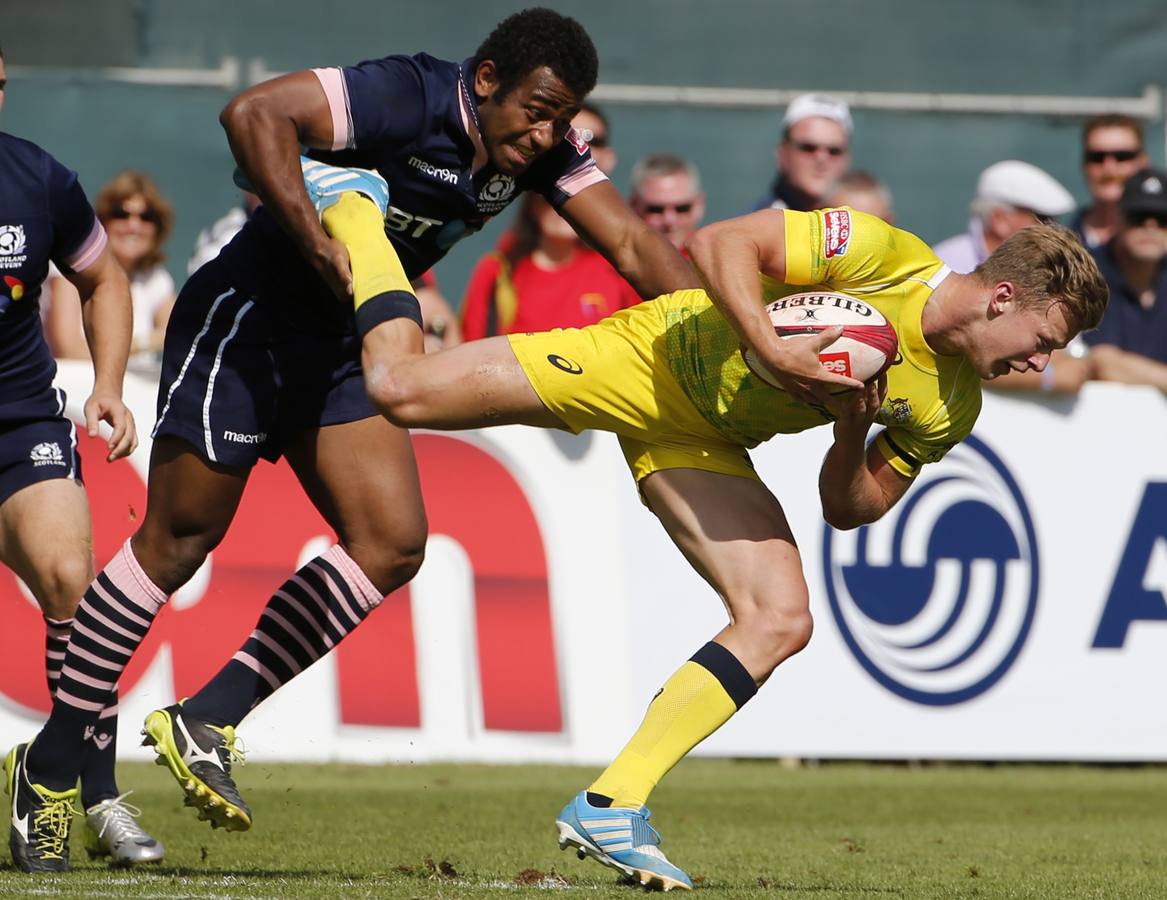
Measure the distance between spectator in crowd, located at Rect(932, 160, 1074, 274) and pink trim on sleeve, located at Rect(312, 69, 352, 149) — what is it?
16.8 ft

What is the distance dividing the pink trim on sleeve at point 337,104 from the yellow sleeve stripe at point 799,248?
51.2 inches

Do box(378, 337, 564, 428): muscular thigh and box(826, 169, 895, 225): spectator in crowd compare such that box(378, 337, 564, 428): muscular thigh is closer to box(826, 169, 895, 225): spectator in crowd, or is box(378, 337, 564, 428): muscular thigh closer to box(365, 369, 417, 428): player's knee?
box(365, 369, 417, 428): player's knee

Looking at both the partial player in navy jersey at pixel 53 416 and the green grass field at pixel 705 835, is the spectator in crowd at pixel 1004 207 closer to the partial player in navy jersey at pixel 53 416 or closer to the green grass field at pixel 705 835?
the green grass field at pixel 705 835

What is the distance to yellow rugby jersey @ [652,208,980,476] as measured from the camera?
217 inches

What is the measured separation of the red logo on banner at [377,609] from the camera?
900 centimetres

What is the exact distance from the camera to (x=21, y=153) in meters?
6.23

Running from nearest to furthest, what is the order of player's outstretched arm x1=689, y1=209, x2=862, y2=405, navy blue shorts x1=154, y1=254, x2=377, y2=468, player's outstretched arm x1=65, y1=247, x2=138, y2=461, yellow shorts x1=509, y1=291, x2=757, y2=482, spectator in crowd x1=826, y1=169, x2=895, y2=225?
player's outstretched arm x1=689, y1=209, x2=862, y2=405 < yellow shorts x1=509, y1=291, x2=757, y2=482 < navy blue shorts x1=154, y1=254, x2=377, y2=468 < player's outstretched arm x1=65, y1=247, x2=138, y2=461 < spectator in crowd x1=826, y1=169, x2=895, y2=225

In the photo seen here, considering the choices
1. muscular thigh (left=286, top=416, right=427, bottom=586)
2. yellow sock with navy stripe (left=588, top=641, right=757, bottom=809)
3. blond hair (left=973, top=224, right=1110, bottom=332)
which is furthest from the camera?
muscular thigh (left=286, top=416, right=427, bottom=586)

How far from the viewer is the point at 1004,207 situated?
10.2m

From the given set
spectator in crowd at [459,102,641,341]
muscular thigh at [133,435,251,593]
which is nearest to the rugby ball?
muscular thigh at [133,435,251,593]

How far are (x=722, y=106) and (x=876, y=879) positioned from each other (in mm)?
7467

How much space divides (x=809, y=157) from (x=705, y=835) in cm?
449

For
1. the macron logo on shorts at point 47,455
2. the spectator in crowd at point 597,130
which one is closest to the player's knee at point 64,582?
the macron logo on shorts at point 47,455

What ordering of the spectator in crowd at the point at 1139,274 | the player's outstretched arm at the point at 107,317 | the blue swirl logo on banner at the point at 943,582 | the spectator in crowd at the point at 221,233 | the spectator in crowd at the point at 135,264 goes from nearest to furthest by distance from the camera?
the player's outstretched arm at the point at 107,317 → the blue swirl logo on banner at the point at 943,582 → the spectator in crowd at the point at 135,264 → the spectator in crowd at the point at 221,233 → the spectator in crowd at the point at 1139,274
